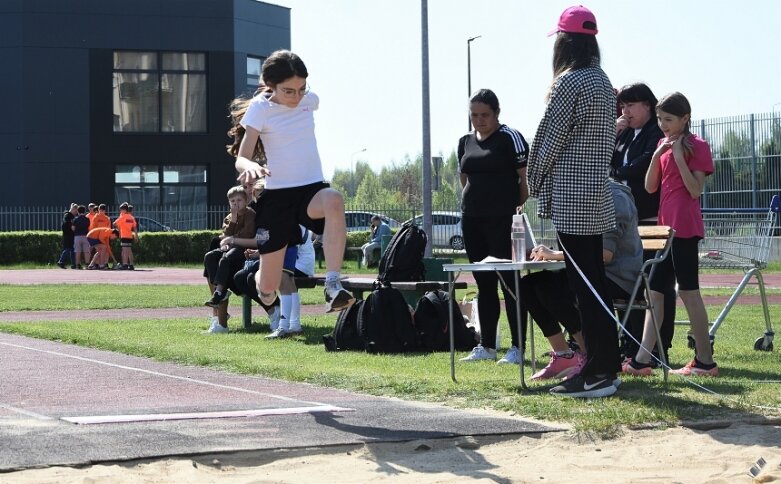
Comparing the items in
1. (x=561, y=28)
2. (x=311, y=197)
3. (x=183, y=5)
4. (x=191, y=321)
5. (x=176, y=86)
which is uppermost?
(x=183, y=5)

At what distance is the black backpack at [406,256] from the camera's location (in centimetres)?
1223

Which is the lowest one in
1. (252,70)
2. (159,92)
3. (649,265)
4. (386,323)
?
(386,323)

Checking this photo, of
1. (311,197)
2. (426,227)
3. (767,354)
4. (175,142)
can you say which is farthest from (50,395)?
(175,142)

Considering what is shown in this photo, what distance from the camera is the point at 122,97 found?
49.4m

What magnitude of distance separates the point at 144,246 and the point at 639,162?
33.0 metres

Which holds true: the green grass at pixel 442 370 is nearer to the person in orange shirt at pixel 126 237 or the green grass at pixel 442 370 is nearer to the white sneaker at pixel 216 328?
the white sneaker at pixel 216 328

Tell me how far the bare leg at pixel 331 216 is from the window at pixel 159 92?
138ft

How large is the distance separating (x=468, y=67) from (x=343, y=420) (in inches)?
2182

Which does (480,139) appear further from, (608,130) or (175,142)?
(175,142)

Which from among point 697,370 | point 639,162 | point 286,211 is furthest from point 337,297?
point 639,162

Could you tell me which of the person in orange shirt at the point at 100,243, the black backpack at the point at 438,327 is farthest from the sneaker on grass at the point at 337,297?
the person in orange shirt at the point at 100,243

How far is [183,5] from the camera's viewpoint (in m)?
49.8

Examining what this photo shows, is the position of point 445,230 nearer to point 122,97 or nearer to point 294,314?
point 122,97

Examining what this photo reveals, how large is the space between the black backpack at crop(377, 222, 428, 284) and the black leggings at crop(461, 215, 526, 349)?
6.49 feet
